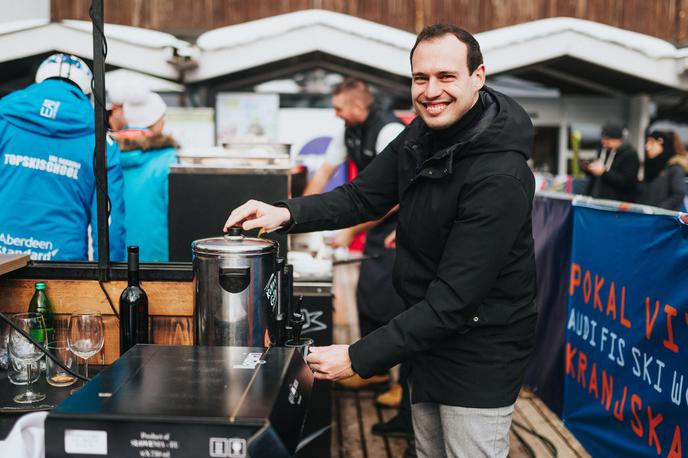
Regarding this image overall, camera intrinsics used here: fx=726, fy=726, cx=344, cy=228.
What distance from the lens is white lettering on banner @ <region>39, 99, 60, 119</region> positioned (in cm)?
303

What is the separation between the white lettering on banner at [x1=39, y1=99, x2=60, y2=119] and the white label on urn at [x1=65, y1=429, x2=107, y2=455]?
77.0 inches

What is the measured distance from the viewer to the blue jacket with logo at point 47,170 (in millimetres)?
3047

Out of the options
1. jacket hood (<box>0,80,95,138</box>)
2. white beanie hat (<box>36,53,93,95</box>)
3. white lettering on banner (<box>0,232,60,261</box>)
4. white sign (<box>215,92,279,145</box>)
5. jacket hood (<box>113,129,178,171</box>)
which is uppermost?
white sign (<box>215,92,279,145</box>)

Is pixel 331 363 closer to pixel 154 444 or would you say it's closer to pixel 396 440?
pixel 154 444

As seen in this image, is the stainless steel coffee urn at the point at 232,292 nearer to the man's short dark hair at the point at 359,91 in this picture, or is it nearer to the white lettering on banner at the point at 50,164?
the white lettering on banner at the point at 50,164

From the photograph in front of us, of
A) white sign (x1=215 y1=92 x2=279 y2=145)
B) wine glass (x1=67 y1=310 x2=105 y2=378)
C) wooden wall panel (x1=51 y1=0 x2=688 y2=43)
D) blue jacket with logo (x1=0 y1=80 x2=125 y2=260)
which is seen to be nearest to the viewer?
wine glass (x1=67 y1=310 x2=105 y2=378)

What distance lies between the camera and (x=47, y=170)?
3076mm

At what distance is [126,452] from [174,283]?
100 cm

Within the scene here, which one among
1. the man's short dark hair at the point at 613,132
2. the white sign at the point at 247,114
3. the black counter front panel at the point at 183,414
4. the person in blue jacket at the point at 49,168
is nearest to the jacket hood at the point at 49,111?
the person in blue jacket at the point at 49,168

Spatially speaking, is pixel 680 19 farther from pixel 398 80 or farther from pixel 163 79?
pixel 163 79

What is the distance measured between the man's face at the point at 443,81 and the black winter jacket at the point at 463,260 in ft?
0.28

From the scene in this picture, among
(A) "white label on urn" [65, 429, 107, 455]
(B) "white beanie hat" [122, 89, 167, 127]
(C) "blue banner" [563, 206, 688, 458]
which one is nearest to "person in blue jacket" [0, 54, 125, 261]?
(B) "white beanie hat" [122, 89, 167, 127]

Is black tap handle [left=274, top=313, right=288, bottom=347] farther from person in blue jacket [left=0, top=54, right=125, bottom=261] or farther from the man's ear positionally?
person in blue jacket [left=0, top=54, right=125, bottom=261]

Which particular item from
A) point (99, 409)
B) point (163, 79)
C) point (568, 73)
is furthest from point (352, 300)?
point (99, 409)
